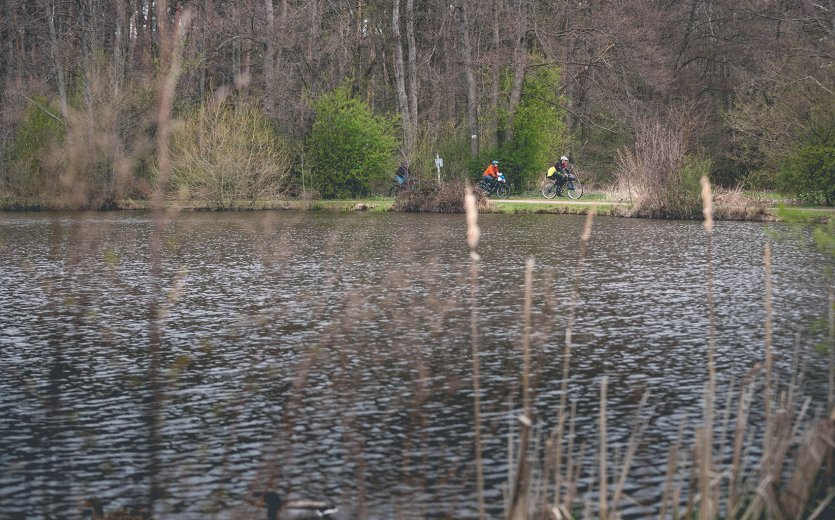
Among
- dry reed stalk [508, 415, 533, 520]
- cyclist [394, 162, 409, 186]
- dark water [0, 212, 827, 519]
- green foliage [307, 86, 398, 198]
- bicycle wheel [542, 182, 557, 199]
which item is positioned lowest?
dark water [0, 212, 827, 519]

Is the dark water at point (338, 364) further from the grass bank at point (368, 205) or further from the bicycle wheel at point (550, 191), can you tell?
the bicycle wheel at point (550, 191)

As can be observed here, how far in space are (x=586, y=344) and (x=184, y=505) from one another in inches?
236

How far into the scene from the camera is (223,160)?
136 feet

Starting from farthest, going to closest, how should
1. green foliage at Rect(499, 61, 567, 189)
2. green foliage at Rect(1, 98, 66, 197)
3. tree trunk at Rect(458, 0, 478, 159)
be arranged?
green foliage at Rect(499, 61, 567, 189), tree trunk at Rect(458, 0, 478, 159), green foliage at Rect(1, 98, 66, 197)

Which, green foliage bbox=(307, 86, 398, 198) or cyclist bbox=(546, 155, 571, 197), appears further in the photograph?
green foliage bbox=(307, 86, 398, 198)

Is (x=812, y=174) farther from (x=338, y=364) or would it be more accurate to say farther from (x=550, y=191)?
(x=338, y=364)

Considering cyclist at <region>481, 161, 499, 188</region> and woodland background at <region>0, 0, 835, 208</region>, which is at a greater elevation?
woodland background at <region>0, 0, 835, 208</region>

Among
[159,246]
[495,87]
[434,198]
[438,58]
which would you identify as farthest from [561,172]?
[159,246]

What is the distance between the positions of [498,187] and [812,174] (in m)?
Answer: 14.1

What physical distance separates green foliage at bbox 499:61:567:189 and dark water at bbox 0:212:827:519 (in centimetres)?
2692

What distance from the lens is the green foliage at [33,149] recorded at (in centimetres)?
4278

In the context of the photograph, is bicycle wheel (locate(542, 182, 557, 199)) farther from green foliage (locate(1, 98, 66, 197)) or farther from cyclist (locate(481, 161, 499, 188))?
green foliage (locate(1, 98, 66, 197))

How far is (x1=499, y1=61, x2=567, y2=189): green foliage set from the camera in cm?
4884

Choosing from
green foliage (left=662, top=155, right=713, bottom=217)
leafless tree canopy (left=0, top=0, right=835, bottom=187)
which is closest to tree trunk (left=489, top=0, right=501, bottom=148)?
leafless tree canopy (left=0, top=0, right=835, bottom=187)
